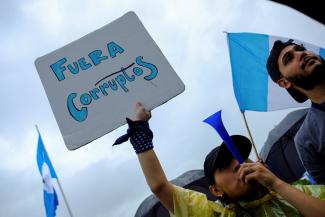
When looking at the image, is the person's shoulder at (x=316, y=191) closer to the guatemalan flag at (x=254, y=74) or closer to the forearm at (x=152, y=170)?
the forearm at (x=152, y=170)

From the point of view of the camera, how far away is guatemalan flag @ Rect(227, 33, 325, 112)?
13.8ft

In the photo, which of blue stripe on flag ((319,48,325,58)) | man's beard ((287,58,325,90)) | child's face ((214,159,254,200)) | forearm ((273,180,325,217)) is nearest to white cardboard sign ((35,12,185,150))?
child's face ((214,159,254,200))

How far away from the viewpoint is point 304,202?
65.4 inches

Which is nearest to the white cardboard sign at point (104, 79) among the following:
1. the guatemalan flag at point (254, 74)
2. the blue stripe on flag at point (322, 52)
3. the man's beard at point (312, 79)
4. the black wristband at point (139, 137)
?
the black wristband at point (139, 137)

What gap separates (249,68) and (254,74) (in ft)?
0.45

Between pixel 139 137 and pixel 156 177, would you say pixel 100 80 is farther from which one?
pixel 156 177

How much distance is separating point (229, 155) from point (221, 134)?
189 millimetres

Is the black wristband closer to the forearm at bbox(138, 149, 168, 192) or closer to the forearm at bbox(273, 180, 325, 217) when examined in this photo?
the forearm at bbox(138, 149, 168, 192)

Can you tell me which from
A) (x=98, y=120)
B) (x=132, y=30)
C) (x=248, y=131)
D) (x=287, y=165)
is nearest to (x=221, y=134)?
(x=98, y=120)

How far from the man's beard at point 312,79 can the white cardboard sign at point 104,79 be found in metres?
0.67

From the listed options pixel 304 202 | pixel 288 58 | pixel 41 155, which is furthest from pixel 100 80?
pixel 41 155

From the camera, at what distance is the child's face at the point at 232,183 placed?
1.89 m

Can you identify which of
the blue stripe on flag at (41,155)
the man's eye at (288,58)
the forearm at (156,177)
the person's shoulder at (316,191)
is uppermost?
the blue stripe on flag at (41,155)

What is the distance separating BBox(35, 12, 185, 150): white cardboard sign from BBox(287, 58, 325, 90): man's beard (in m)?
0.67
